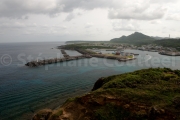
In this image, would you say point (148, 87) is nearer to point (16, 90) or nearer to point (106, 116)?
point (106, 116)

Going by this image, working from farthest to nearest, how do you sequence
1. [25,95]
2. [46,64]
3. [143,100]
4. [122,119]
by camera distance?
[46,64] → [25,95] → [143,100] → [122,119]

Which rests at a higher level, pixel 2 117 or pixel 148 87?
pixel 148 87

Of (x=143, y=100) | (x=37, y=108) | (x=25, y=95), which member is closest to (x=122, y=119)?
(x=143, y=100)

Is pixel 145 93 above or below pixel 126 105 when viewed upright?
above

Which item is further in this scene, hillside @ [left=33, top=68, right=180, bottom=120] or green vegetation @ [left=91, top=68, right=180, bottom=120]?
green vegetation @ [left=91, top=68, right=180, bottom=120]

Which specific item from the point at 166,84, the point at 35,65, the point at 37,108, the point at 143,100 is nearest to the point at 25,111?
the point at 37,108

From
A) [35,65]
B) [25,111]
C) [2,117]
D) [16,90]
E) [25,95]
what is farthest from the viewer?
[35,65]

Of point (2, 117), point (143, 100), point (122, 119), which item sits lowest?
point (2, 117)

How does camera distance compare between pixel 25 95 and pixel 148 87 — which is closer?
pixel 148 87

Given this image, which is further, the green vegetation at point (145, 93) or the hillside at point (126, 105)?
the green vegetation at point (145, 93)

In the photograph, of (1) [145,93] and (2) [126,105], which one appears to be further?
(1) [145,93]
